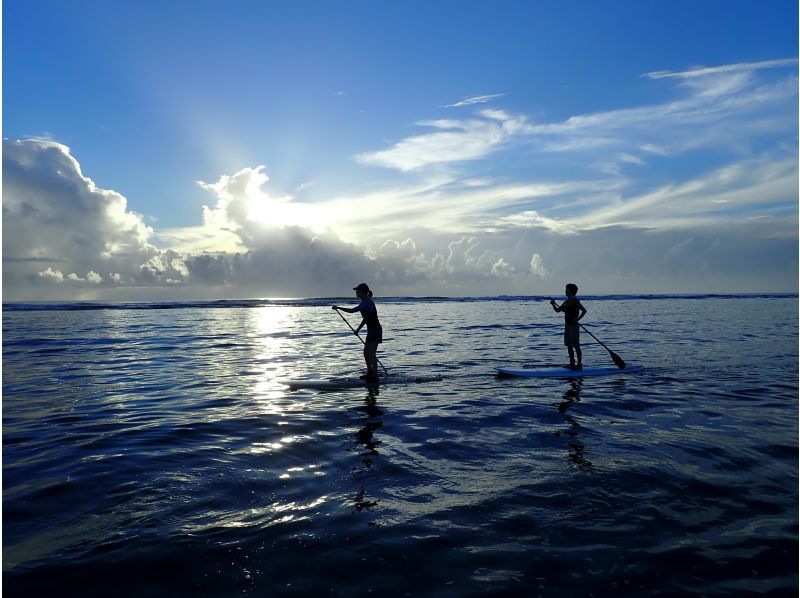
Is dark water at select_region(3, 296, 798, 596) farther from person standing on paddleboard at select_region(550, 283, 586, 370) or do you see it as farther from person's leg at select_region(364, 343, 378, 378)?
person standing on paddleboard at select_region(550, 283, 586, 370)

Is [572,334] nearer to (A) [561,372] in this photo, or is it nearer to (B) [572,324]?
(B) [572,324]

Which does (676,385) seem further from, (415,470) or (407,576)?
(407,576)

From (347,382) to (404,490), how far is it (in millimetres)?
9430

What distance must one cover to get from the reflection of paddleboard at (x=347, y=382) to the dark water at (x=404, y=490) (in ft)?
2.66

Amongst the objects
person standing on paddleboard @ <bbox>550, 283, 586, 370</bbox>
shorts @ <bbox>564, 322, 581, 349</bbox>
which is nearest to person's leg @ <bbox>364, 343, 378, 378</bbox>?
person standing on paddleboard @ <bbox>550, 283, 586, 370</bbox>

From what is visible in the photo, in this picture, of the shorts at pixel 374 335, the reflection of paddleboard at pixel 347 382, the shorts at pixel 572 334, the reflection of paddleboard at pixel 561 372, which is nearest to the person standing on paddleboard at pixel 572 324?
the shorts at pixel 572 334

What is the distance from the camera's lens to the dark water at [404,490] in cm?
496

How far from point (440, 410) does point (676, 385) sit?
27.0ft

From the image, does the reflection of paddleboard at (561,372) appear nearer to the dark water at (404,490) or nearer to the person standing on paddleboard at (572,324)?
the person standing on paddleboard at (572,324)

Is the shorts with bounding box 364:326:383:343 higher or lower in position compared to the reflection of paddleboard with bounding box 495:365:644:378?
higher

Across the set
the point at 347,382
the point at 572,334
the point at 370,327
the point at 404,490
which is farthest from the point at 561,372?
the point at 404,490

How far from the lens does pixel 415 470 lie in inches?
311

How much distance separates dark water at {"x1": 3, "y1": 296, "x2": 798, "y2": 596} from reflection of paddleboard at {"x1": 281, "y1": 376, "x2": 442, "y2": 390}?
0.81 meters

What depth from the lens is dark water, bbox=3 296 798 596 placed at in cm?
496
